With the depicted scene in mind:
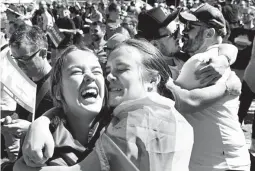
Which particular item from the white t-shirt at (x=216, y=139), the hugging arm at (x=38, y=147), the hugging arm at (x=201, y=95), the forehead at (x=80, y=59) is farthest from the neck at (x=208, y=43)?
the hugging arm at (x=38, y=147)

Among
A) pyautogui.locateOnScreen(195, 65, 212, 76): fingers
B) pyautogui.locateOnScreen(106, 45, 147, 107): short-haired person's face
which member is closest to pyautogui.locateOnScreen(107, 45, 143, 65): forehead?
pyautogui.locateOnScreen(106, 45, 147, 107): short-haired person's face

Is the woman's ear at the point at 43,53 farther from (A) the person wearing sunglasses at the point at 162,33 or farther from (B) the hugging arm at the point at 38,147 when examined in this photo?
(B) the hugging arm at the point at 38,147

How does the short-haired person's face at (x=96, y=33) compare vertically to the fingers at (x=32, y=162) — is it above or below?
below

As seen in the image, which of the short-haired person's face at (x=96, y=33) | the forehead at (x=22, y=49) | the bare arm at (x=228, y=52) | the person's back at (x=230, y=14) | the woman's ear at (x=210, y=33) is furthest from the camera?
the person's back at (x=230, y=14)

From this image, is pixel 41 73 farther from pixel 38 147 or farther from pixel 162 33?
pixel 38 147

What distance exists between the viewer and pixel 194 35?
135 inches

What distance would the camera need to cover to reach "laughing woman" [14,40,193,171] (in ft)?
4.98

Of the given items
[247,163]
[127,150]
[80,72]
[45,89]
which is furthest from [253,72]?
[127,150]

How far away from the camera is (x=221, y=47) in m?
3.16

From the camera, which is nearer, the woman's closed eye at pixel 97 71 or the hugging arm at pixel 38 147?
the hugging arm at pixel 38 147

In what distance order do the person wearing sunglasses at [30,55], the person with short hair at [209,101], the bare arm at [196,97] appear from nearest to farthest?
the bare arm at [196,97] → the person with short hair at [209,101] → the person wearing sunglasses at [30,55]

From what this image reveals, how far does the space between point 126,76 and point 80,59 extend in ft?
1.09

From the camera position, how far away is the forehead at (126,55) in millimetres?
→ 1751

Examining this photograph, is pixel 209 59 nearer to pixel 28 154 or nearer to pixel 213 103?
pixel 213 103
